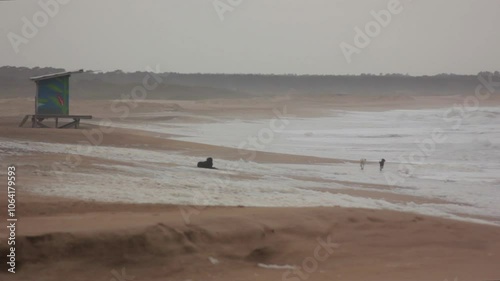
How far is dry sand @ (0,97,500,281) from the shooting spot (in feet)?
23.9

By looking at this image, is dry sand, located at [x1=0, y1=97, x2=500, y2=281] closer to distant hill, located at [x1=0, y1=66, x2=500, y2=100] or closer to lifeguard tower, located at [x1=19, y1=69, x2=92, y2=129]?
lifeguard tower, located at [x1=19, y1=69, x2=92, y2=129]

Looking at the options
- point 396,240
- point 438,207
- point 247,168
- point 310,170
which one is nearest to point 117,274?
point 396,240

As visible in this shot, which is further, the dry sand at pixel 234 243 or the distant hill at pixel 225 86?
the distant hill at pixel 225 86

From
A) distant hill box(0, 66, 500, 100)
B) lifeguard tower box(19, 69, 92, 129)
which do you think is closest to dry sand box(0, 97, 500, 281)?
lifeguard tower box(19, 69, 92, 129)

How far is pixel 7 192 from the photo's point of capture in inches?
360

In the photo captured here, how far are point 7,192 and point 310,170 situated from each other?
928cm

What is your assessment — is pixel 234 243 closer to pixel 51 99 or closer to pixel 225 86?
pixel 51 99

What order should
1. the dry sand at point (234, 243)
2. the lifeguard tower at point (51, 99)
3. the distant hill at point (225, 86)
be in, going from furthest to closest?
the distant hill at point (225, 86) < the lifeguard tower at point (51, 99) < the dry sand at point (234, 243)

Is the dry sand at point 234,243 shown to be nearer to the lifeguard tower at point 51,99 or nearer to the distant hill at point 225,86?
the lifeguard tower at point 51,99

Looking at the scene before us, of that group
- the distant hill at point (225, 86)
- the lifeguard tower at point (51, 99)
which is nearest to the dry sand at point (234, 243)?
the lifeguard tower at point (51, 99)

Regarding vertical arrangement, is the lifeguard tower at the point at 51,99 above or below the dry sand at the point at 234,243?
above

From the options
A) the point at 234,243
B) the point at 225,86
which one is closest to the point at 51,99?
the point at 234,243

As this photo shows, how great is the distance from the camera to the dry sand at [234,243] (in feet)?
23.9

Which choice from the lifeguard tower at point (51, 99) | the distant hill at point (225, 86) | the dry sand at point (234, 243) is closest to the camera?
the dry sand at point (234, 243)
